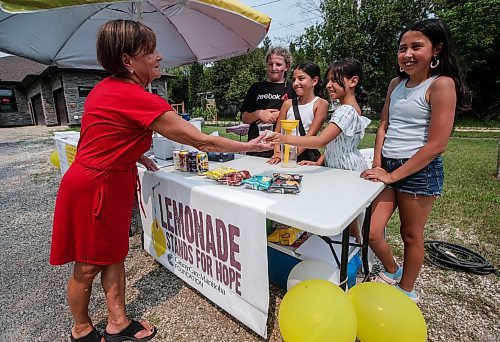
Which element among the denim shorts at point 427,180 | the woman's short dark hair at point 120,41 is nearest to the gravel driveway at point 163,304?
the denim shorts at point 427,180

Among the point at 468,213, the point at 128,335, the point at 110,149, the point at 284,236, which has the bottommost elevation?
the point at 468,213

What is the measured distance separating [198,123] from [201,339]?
1718 millimetres

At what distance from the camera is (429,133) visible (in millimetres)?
1498

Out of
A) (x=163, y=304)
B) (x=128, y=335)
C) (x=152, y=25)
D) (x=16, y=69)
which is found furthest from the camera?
(x=16, y=69)

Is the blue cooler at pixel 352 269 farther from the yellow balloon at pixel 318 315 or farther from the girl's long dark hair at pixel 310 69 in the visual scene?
the girl's long dark hair at pixel 310 69

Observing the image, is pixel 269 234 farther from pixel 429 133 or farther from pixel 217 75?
pixel 217 75

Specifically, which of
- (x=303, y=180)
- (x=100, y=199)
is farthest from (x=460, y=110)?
(x=100, y=199)

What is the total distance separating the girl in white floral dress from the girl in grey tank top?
18 centimetres

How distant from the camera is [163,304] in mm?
2061

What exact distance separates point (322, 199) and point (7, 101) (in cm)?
2641

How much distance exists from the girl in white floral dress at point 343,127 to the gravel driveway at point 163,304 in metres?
0.82

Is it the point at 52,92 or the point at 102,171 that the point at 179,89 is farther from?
the point at 102,171

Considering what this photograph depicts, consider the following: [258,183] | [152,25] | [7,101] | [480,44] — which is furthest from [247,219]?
[7,101]

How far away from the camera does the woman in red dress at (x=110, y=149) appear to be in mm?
1340
